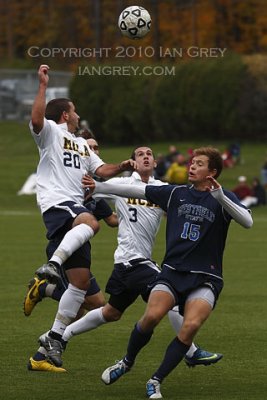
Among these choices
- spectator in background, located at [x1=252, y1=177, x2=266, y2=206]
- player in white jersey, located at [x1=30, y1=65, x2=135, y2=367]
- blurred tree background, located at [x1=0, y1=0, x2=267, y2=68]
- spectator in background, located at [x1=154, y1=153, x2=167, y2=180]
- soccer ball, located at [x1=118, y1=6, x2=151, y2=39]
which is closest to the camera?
player in white jersey, located at [x1=30, y1=65, x2=135, y2=367]

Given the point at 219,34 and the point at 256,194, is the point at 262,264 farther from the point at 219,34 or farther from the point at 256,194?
the point at 219,34

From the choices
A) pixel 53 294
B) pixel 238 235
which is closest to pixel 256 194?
pixel 238 235

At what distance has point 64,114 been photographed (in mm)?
10992

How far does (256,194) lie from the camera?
125 ft

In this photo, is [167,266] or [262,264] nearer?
[167,266]

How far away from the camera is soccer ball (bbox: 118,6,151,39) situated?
44.7 feet

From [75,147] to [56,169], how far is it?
302 millimetres

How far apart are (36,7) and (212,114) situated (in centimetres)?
2434

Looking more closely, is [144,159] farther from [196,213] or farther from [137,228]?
[196,213]

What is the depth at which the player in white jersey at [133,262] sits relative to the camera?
11.1 m

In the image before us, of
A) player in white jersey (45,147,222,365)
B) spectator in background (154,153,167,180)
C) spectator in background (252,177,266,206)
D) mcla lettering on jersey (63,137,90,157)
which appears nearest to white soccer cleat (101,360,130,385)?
player in white jersey (45,147,222,365)

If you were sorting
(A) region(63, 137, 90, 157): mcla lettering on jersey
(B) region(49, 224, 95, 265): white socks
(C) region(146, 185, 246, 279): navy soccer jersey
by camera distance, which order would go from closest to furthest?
(C) region(146, 185, 246, 279): navy soccer jersey
(B) region(49, 224, 95, 265): white socks
(A) region(63, 137, 90, 157): mcla lettering on jersey

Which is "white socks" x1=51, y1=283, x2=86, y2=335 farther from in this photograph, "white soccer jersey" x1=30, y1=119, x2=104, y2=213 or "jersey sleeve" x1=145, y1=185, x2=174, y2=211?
"jersey sleeve" x1=145, y1=185, x2=174, y2=211

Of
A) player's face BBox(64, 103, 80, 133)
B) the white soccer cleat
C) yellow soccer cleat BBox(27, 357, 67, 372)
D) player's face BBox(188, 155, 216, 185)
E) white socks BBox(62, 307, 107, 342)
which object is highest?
player's face BBox(64, 103, 80, 133)
